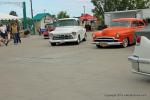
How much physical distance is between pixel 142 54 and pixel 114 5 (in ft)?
231

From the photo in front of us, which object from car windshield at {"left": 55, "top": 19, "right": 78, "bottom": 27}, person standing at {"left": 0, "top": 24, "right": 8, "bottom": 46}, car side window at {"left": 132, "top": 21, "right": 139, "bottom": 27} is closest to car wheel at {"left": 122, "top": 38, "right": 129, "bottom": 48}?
car side window at {"left": 132, "top": 21, "right": 139, "bottom": 27}

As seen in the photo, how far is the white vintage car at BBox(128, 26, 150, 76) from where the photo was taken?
942 centimetres

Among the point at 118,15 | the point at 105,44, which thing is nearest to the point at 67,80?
the point at 105,44

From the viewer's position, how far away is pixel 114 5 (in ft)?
260

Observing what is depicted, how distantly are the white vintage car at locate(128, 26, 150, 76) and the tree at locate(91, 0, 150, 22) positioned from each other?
6880 centimetres

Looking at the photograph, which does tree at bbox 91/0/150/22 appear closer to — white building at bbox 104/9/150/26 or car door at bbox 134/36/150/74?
white building at bbox 104/9/150/26

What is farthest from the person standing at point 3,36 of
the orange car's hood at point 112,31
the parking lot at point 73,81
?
the parking lot at point 73,81

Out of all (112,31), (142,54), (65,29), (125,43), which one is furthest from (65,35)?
(142,54)

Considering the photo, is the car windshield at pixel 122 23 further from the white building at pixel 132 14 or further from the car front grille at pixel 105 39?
the white building at pixel 132 14

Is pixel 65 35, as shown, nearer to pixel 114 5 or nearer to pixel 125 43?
pixel 125 43

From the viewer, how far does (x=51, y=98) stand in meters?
8.39

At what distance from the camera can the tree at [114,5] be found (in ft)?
260

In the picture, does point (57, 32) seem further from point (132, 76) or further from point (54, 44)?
point (132, 76)

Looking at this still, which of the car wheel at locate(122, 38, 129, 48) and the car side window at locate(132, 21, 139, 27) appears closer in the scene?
the car wheel at locate(122, 38, 129, 48)
